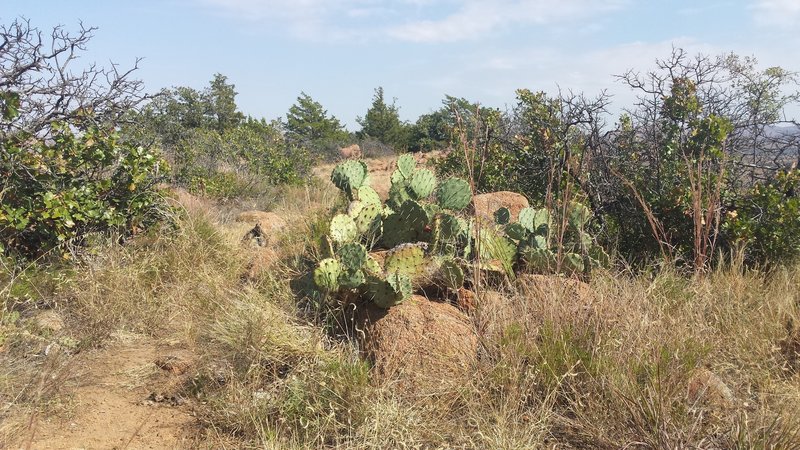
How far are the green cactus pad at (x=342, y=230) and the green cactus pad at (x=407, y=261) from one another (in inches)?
18.0

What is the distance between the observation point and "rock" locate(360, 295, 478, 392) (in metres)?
3.73

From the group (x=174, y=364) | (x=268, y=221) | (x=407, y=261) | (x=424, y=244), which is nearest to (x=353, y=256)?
(x=407, y=261)

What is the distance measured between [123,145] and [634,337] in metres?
4.80

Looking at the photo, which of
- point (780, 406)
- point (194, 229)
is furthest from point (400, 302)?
point (194, 229)

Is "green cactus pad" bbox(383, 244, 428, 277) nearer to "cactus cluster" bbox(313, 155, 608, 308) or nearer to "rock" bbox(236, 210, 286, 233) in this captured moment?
"cactus cluster" bbox(313, 155, 608, 308)

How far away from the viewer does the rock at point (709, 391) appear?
134 inches

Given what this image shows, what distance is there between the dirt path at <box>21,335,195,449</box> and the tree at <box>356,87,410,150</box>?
21962 millimetres

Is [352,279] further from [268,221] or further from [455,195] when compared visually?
[268,221]

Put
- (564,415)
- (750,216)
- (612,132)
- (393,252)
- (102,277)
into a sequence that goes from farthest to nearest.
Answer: (612,132) < (750,216) < (102,277) < (393,252) < (564,415)

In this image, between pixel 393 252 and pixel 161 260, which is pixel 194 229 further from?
pixel 393 252

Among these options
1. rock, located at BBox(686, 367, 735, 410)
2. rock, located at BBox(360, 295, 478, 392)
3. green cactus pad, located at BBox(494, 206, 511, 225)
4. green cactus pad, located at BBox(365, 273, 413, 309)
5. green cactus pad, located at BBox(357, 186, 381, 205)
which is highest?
green cactus pad, located at BBox(357, 186, 381, 205)

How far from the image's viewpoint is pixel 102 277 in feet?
17.4

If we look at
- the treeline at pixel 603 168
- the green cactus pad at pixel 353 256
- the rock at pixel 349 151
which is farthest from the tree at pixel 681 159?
the rock at pixel 349 151

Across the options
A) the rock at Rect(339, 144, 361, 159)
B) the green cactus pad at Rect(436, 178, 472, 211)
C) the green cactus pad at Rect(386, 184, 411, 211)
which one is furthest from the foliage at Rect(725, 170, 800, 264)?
the rock at Rect(339, 144, 361, 159)
